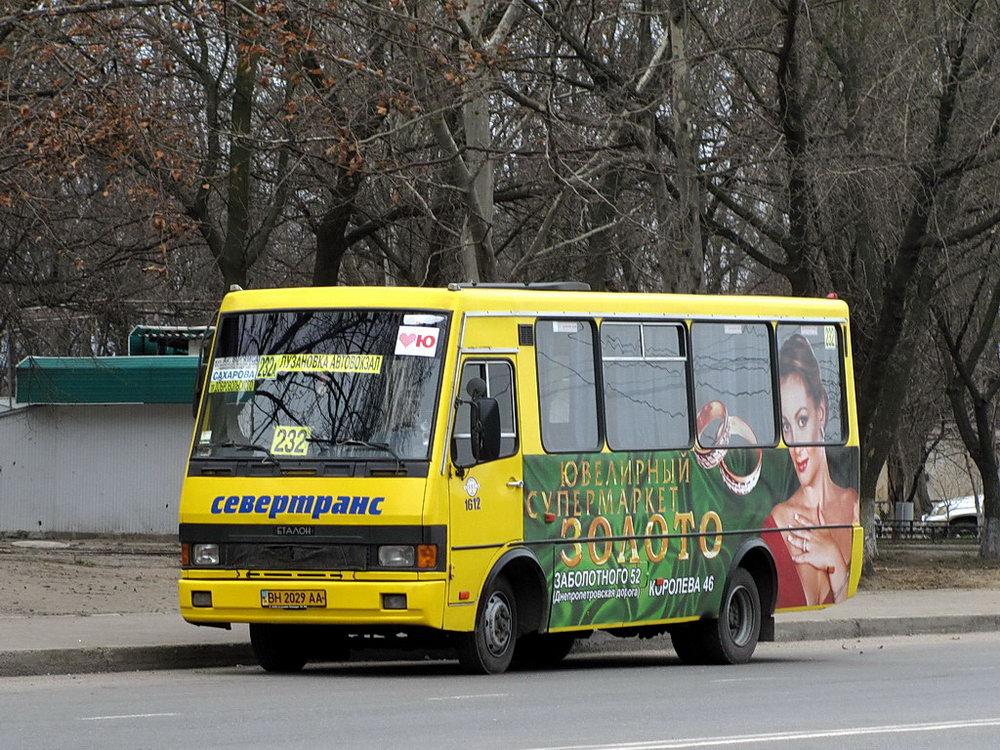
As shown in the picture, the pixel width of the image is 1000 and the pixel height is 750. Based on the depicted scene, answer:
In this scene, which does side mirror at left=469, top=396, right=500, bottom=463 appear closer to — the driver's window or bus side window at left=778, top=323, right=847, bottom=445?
the driver's window

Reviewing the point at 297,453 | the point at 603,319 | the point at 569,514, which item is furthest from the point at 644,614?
the point at 297,453

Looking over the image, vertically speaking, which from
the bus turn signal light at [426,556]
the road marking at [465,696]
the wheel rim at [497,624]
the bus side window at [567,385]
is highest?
the bus side window at [567,385]

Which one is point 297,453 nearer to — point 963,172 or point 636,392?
point 636,392

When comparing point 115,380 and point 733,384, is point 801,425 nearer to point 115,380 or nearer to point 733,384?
point 733,384

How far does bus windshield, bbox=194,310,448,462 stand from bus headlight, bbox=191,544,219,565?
657 mm

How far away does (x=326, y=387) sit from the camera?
13844 mm

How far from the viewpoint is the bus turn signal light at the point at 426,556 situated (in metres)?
13.4

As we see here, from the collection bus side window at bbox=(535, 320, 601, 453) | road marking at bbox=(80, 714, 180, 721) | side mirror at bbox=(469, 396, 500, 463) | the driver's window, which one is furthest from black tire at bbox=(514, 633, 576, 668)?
road marking at bbox=(80, 714, 180, 721)

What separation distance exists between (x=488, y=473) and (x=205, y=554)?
6.87 ft

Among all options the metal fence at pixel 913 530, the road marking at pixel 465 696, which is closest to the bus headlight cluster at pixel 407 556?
the road marking at pixel 465 696

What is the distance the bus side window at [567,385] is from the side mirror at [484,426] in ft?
3.00

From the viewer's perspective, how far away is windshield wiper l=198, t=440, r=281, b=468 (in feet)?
45.1

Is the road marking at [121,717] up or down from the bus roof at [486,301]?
down

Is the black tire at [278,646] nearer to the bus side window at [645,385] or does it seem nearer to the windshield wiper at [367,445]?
the windshield wiper at [367,445]
